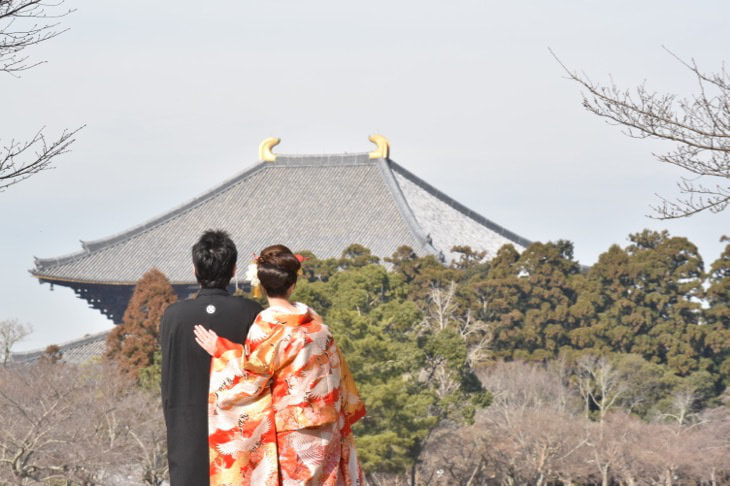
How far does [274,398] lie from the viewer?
545cm

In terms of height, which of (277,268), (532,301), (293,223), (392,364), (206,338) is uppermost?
(293,223)

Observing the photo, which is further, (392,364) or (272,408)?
(392,364)

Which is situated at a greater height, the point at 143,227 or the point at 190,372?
the point at 143,227

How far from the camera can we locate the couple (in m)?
5.38

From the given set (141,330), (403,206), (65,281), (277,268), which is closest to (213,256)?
Answer: (277,268)

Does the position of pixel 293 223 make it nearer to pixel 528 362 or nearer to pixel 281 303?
pixel 528 362

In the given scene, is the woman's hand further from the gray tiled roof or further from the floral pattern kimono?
the gray tiled roof

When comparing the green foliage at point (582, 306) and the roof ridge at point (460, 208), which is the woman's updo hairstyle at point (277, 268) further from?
the roof ridge at point (460, 208)

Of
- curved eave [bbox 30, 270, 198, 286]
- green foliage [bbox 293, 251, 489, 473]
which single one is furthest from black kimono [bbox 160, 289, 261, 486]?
curved eave [bbox 30, 270, 198, 286]

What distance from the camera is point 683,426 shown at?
31.6 m

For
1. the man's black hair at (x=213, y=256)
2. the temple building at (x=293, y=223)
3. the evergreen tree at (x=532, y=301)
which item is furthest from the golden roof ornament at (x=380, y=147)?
the man's black hair at (x=213, y=256)

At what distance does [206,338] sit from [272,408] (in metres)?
0.37

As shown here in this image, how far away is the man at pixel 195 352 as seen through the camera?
544 centimetres

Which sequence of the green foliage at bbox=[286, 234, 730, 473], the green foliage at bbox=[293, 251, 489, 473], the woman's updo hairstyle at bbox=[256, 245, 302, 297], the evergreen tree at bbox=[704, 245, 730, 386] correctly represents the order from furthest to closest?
the evergreen tree at bbox=[704, 245, 730, 386] → the green foliage at bbox=[286, 234, 730, 473] → the green foliage at bbox=[293, 251, 489, 473] → the woman's updo hairstyle at bbox=[256, 245, 302, 297]
